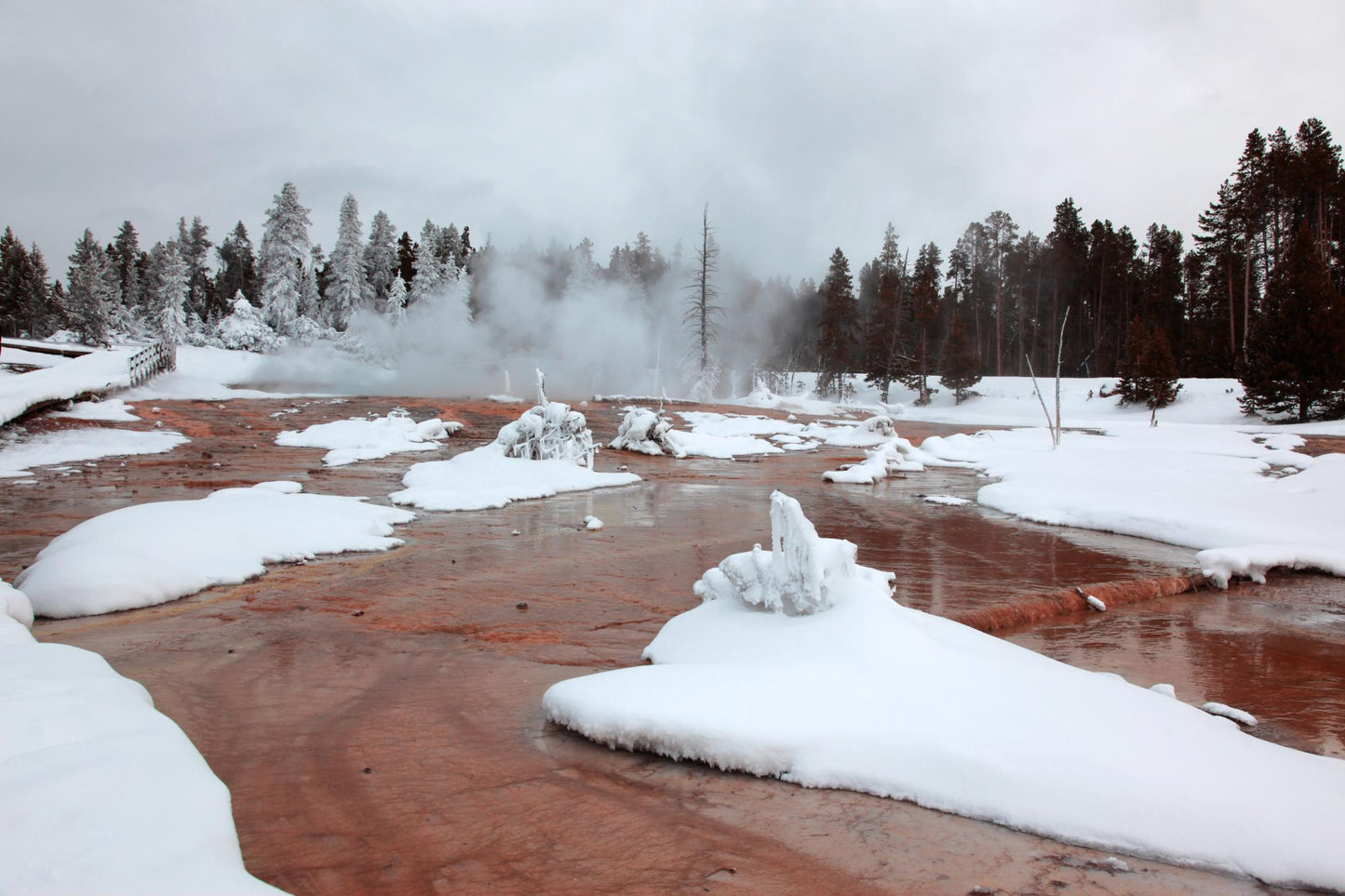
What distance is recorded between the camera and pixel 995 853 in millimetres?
2713

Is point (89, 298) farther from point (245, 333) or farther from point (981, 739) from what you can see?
point (981, 739)

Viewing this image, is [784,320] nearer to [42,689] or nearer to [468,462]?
[468,462]

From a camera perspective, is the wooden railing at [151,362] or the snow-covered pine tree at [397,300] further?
the snow-covered pine tree at [397,300]

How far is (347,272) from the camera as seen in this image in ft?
151

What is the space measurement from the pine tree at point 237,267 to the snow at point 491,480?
54.1 meters

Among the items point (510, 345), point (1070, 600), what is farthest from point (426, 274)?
point (1070, 600)

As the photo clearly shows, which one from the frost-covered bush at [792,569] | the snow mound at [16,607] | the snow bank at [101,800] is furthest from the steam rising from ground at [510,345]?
the snow bank at [101,800]

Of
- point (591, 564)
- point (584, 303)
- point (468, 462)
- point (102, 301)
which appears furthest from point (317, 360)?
point (591, 564)

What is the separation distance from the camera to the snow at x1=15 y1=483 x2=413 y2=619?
5.59 meters

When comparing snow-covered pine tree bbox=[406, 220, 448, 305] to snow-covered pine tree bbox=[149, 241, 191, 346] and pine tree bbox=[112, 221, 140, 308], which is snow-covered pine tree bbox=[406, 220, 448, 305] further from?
pine tree bbox=[112, 221, 140, 308]

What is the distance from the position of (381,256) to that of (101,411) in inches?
1405

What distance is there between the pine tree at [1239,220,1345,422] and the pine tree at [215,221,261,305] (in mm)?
63512

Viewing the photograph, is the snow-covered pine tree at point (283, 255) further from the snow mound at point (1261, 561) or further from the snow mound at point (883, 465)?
the snow mound at point (1261, 561)

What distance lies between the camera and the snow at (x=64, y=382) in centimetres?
1541
